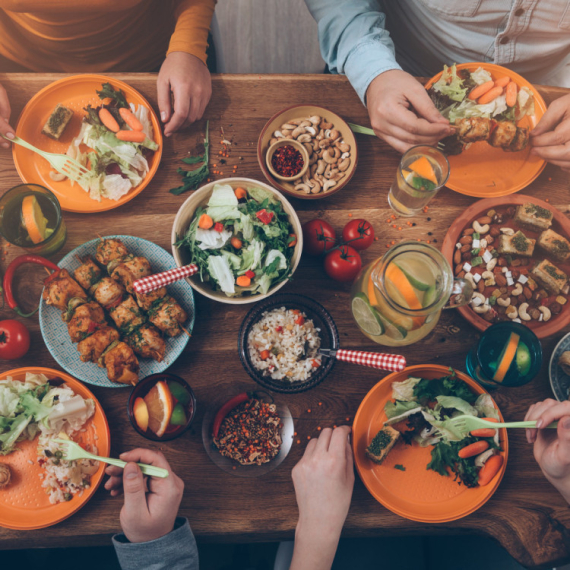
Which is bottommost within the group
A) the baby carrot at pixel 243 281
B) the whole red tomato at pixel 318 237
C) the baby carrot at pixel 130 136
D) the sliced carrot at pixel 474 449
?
the sliced carrot at pixel 474 449

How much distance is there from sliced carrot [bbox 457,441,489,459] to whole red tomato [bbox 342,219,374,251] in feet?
2.93

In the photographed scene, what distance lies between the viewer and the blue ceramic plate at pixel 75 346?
63.3 inches

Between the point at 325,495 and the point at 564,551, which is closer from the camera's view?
the point at 325,495

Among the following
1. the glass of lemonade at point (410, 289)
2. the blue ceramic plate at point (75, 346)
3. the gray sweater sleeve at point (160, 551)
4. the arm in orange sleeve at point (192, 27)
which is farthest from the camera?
the arm in orange sleeve at point (192, 27)

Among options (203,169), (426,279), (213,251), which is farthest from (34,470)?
(426,279)

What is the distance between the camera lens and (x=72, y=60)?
2086 millimetres

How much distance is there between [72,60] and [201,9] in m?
0.73

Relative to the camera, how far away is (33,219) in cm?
163

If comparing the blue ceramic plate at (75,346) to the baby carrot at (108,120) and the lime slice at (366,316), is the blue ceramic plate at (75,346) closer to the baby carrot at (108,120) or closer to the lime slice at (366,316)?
the baby carrot at (108,120)

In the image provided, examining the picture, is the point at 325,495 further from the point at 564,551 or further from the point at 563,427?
the point at 564,551

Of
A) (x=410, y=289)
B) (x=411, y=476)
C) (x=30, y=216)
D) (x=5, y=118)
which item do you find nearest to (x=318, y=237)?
(x=410, y=289)

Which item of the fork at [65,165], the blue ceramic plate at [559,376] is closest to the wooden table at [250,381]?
the blue ceramic plate at [559,376]

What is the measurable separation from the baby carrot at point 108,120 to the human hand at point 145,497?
1328 mm

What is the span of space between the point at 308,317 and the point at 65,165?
1216 mm
